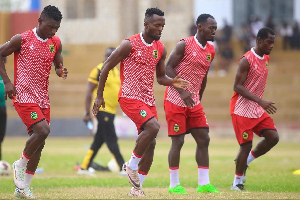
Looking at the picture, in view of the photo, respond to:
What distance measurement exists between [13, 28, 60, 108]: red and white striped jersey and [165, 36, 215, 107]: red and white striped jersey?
7.18 feet

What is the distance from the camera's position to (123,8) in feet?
151

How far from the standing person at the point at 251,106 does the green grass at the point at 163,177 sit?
67 cm

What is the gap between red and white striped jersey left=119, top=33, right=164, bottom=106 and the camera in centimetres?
873

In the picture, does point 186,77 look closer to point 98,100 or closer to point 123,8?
point 98,100

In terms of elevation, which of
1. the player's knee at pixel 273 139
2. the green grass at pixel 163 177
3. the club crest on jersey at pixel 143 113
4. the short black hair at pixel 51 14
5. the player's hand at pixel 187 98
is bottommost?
the green grass at pixel 163 177

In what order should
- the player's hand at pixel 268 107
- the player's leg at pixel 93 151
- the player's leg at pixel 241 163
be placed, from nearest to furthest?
the player's hand at pixel 268 107, the player's leg at pixel 241 163, the player's leg at pixel 93 151

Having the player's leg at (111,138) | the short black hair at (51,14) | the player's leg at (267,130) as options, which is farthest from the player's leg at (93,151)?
the short black hair at (51,14)

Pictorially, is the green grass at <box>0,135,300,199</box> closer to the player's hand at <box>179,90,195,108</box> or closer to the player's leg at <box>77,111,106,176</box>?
the player's leg at <box>77,111,106,176</box>

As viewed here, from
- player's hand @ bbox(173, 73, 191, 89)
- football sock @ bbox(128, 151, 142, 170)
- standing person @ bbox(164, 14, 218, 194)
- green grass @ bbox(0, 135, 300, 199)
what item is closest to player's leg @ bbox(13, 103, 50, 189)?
green grass @ bbox(0, 135, 300, 199)

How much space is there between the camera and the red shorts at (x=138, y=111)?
8.55 m

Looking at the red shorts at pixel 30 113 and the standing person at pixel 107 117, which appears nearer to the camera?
the red shorts at pixel 30 113

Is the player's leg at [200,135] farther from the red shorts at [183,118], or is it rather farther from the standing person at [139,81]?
the standing person at [139,81]

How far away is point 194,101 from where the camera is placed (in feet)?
31.6

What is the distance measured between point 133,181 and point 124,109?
3.53ft
